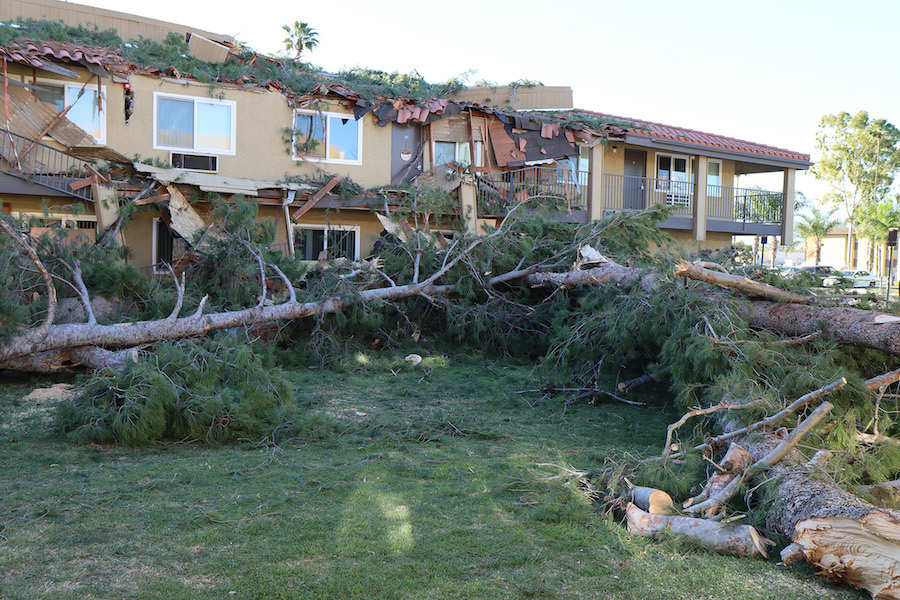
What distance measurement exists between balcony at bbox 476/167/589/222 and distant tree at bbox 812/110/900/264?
1428 inches

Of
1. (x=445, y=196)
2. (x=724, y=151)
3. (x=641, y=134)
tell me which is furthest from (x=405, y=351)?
(x=724, y=151)

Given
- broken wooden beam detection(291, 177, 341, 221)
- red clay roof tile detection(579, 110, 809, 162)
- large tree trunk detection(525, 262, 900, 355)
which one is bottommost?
large tree trunk detection(525, 262, 900, 355)

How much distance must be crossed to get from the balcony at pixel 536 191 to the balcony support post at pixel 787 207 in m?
6.64

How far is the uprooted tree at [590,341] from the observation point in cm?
422

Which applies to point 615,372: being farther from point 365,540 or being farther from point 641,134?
point 641,134

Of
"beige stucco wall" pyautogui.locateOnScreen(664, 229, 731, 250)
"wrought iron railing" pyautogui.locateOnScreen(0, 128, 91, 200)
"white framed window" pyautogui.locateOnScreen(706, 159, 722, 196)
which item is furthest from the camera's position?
"white framed window" pyautogui.locateOnScreen(706, 159, 722, 196)

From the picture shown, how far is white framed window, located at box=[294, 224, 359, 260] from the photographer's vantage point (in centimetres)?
1552

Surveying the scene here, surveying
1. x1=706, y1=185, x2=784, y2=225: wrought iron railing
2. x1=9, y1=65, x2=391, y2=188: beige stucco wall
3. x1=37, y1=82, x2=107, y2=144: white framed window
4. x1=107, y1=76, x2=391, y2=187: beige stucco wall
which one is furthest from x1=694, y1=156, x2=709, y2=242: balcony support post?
x1=37, y1=82, x2=107, y2=144: white framed window

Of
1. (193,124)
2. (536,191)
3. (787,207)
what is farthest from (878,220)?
(193,124)

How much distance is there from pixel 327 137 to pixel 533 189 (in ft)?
16.0

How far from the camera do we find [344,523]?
424 centimetres

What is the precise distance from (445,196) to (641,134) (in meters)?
6.44

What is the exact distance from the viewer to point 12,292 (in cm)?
826

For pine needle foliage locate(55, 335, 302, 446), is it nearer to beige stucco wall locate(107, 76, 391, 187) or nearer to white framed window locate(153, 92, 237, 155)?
beige stucco wall locate(107, 76, 391, 187)
